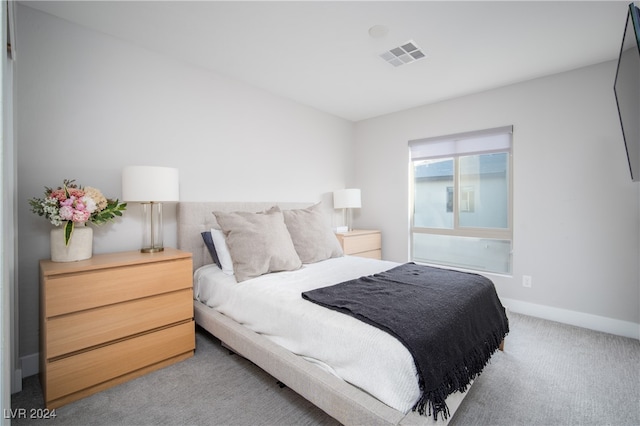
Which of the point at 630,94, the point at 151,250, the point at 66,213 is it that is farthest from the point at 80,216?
the point at 630,94

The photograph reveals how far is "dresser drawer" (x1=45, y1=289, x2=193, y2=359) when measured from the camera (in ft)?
5.38

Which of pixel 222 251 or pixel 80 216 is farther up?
pixel 80 216

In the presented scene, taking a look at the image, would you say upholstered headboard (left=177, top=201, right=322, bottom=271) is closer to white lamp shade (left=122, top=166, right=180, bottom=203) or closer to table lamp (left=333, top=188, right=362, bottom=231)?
white lamp shade (left=122, top=166, right=180, bottom=203)

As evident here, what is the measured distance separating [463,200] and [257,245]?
2.71 meters

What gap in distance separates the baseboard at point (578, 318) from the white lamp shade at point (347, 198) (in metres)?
2.11

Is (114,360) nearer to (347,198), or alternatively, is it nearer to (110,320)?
(110,320)

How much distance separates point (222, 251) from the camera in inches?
95.7

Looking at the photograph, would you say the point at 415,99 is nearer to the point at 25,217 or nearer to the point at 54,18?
the point at 54,18

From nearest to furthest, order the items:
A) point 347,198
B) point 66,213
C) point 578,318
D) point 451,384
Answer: point 451,384, point 66,213, point 578,318, point 347,198

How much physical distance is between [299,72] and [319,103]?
2.95 feet

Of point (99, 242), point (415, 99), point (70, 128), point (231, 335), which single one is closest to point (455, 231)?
point (415, 99)

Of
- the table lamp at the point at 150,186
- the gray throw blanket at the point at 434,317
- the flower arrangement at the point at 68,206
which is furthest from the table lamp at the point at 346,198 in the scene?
the flower arrangement at the point at 68,206

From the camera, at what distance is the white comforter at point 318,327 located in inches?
48.8

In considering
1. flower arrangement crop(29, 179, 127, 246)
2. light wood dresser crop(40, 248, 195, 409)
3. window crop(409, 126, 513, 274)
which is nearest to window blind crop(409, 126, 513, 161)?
window crop(409, 126, 513, 274)
